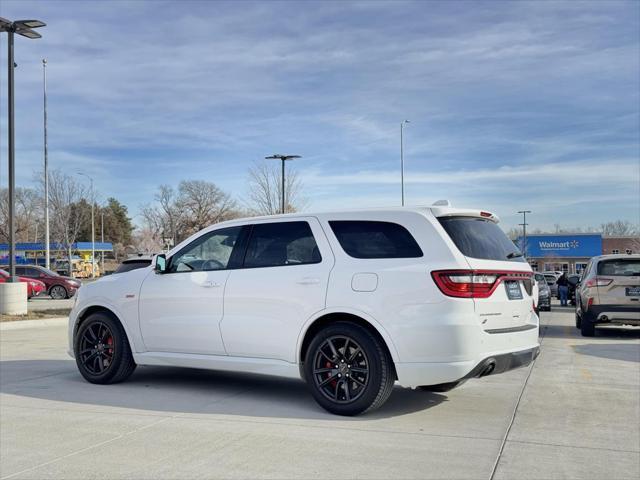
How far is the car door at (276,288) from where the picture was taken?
245 inches

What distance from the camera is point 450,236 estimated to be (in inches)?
232

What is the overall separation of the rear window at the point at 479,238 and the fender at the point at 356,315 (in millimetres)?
1000

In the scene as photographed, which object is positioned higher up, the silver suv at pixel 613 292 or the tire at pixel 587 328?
the silver suv at pixel 613 292

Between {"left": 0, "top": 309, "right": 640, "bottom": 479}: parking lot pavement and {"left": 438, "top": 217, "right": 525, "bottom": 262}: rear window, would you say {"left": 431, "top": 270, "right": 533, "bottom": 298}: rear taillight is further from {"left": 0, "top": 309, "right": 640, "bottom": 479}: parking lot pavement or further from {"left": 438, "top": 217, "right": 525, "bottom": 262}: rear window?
{"left": 0, "top": 309, "right": 640, "bottom": 479}: parking lot pavement

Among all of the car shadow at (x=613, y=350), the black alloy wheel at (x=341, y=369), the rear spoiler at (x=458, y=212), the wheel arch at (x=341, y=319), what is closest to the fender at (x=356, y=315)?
the wheel arch at (x=341, y=319)

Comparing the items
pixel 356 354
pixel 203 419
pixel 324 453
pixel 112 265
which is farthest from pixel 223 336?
pixel 112 265

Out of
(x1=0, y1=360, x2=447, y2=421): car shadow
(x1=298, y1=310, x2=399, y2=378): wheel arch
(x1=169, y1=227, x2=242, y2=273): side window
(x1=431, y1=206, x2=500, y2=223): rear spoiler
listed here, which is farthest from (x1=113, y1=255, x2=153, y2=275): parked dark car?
(x1=431, y1=206, x2=500, y2=223): rear spoiler

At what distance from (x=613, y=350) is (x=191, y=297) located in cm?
793

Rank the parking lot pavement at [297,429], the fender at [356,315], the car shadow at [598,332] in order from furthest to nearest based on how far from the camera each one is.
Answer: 1. the car shadow at [598,332]
2. the fender at [356,315]
3. the parking lot pavement at [297,429]

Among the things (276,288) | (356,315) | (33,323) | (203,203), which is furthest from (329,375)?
(203,203)

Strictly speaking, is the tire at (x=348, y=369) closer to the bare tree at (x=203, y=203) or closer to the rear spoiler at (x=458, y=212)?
the rear spoiler at (x=458, y=212)

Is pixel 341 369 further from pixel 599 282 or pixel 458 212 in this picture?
pixel 599 282

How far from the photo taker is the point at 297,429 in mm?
5582

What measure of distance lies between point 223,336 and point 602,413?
3.79 m
